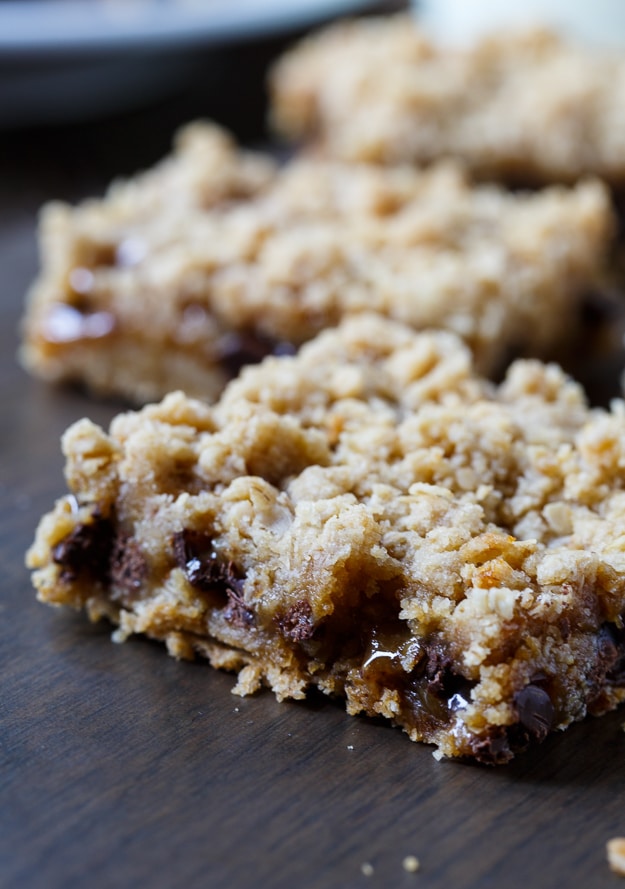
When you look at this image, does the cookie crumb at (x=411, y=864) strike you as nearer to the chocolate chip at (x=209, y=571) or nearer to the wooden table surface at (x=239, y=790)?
the wooden table surface at (x=239, y=790)

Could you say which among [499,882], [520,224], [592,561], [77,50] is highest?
[77,50]

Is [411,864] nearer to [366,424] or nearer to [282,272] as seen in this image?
[366,424]

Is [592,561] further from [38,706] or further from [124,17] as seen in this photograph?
[124,17]

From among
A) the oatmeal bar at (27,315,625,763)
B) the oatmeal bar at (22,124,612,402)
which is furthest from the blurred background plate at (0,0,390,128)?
the oatmeal bar at (27,315,625,763)

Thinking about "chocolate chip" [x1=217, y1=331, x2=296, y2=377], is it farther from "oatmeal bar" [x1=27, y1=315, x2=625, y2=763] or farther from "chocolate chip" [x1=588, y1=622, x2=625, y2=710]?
"chocolate chip" [x1=588, y1=622, x2=625, y2=710]

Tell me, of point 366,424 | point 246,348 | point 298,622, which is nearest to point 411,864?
point 298,622

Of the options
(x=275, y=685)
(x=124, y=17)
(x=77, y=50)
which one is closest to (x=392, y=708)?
(x=275, y=685)
